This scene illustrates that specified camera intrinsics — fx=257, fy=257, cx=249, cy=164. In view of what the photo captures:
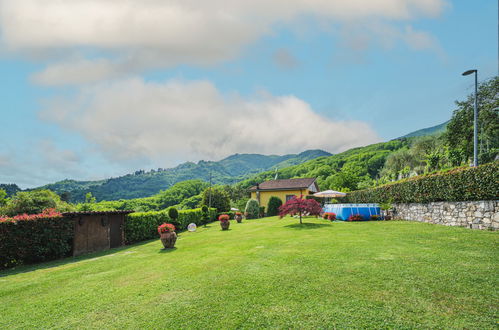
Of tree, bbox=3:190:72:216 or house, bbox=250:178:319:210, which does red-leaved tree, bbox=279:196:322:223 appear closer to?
house, bbox=250:178:319:210

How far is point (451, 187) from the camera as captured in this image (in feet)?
38.5

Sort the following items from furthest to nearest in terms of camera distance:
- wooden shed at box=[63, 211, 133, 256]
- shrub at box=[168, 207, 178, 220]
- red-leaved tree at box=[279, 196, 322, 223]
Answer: shrub at box=[168, 207, 178, 220] < red-leaved tree at box=[279, 196, 322, 223] < wooden shed at box=[63, 211, 133, 256]

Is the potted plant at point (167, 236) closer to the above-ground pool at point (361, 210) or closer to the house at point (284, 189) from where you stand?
the above-ground pool at point (361, 210)

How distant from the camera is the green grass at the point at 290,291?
4.21m

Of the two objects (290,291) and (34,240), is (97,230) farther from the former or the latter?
(290,291)

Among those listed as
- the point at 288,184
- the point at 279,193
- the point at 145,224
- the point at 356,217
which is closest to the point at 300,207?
the point at 356,217

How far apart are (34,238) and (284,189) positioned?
97.3 ft

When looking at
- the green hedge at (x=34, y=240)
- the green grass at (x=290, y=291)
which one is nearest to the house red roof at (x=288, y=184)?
the green hedge at (x=34, y=240)

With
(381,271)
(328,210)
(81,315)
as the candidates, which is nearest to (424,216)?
(328,210)

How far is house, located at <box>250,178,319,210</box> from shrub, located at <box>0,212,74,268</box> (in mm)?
26380

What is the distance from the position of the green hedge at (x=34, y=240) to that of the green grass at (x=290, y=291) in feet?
12.8

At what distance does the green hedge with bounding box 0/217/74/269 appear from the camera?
38.9 ft

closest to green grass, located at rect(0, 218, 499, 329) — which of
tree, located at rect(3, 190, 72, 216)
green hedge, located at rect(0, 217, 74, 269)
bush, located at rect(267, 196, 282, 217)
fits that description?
green hedge, located at rect(0, 217, 74, 269)

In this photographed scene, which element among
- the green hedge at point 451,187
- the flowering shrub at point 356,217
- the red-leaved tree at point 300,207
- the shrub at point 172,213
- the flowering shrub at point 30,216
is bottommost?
the shrub at point 172,213
